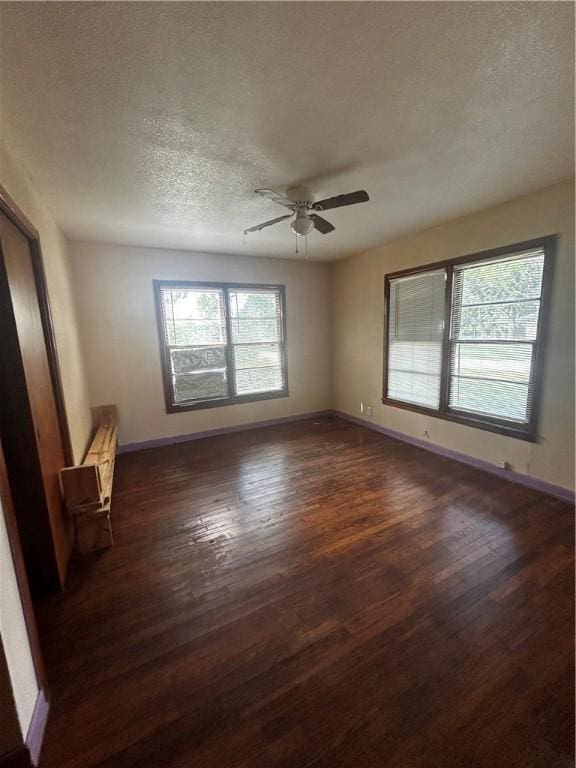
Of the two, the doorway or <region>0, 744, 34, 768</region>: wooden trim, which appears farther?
the doorway

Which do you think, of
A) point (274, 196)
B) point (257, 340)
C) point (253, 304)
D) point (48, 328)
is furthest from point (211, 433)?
point (274, 196)

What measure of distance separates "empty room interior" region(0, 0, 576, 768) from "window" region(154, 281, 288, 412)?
0.34 meters

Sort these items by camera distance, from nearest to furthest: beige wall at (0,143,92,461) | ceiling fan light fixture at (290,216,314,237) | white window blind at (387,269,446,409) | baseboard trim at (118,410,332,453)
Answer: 1. beige wall at (0,143,92,461)
2. ceiling fan light fixture at (290,216,314,237)
3. white window blind at (387,269,446,409)
4. baseboard trim at (118,410,332,453)

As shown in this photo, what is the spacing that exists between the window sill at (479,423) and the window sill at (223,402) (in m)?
1.94

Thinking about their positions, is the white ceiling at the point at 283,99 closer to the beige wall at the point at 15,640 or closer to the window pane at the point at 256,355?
the beige wall at the point at 15,640

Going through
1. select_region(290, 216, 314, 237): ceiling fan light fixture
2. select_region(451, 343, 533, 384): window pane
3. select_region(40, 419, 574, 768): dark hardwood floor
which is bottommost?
select_region(40, 419, 574, 768): dark hardwood floor

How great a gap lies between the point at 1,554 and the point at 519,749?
6.41 feet

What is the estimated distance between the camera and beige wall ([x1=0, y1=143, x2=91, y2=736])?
1059 millimetres

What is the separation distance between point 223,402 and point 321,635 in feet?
11.3

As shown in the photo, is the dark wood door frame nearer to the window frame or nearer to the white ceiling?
the white ceiling

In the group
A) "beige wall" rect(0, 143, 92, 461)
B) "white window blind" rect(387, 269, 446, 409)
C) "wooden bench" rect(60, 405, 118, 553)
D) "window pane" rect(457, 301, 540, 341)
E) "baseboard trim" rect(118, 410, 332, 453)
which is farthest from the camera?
"baseboard trim" rect(118, 410, 332, 453)

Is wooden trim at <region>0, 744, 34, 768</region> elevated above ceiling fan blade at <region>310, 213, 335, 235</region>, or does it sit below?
→ below

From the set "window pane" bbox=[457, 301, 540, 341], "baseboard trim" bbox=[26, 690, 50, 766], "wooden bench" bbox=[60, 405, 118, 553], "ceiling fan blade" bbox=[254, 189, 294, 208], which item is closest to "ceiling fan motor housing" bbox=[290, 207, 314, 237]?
"ceiling fan blade" bbox=[254, 189, 294, 208]

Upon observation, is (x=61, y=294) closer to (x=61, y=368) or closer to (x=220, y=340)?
(x=61, y=368)
